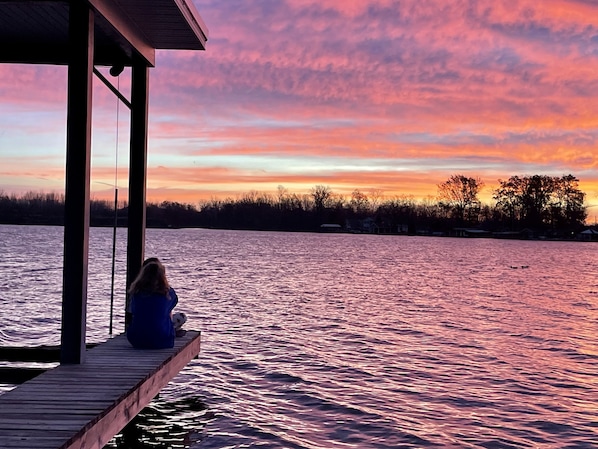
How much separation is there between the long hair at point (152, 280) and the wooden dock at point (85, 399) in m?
0.84

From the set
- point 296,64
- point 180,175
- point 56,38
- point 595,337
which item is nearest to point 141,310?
point 56,38

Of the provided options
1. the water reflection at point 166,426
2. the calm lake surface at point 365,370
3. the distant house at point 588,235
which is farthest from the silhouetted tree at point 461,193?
the water reflection at point 166,426

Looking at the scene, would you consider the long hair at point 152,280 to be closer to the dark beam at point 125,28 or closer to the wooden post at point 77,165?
the wooden post at point 77,165

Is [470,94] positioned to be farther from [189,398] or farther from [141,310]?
[141,310]

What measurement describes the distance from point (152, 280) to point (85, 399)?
2.25m

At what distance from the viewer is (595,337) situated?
22.4 m

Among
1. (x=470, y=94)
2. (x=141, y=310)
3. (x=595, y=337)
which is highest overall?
(x=470, y=94)

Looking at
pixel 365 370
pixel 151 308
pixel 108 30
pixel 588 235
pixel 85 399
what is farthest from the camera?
pixel 588 235

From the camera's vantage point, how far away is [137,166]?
995 centimetres

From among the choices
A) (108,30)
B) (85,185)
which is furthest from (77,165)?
(108,30)

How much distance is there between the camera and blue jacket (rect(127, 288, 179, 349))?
8.17m

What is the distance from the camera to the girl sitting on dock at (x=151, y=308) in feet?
26.5

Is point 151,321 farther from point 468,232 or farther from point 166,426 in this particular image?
point 468,232

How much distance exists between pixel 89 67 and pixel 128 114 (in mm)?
3234
